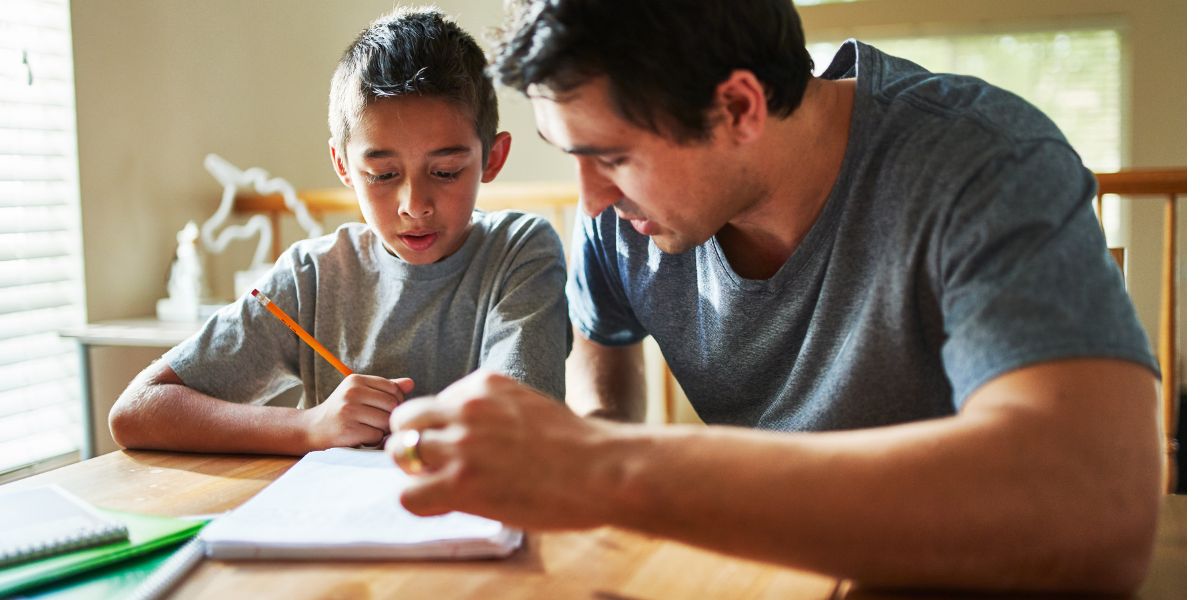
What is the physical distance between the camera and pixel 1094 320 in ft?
2.25

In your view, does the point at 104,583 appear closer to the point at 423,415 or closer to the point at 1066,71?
the point at 423,415

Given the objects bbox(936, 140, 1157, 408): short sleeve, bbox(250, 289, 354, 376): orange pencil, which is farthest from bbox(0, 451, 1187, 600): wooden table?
bbox(250, 289, 354, 376): orange pencil

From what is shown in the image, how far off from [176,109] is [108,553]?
7.03 ft

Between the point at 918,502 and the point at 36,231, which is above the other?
the point at 36,231

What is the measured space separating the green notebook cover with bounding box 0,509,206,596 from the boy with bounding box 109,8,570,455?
286mm

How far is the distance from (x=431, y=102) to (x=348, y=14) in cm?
244

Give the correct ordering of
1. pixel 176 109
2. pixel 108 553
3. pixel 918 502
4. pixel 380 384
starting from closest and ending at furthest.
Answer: pixel 918 502 < pixel 108 553 < pixel 380 384 < pixel 176 109

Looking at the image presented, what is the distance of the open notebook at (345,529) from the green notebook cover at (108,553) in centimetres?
4

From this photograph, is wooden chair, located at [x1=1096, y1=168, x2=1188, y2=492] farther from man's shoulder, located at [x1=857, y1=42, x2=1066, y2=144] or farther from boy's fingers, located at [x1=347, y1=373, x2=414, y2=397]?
boy's fingers, located at [x1=347, y1=373, x2=414, y2=397]

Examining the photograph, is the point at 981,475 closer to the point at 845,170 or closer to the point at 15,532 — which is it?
the point at 845,170

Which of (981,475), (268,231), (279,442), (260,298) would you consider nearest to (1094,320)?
(981,475)

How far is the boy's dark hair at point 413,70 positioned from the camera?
1208 mm

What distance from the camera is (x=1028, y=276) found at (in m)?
0.71

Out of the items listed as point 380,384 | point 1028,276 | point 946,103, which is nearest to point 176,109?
point 380,384
